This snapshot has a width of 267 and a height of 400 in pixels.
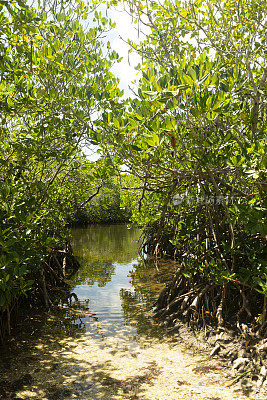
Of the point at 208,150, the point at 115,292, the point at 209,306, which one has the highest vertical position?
the point at 208,150

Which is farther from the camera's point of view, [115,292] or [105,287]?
[105,287]

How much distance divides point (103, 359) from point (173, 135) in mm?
2602

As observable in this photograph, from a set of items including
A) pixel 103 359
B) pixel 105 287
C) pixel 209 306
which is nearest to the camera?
pixel 103 359

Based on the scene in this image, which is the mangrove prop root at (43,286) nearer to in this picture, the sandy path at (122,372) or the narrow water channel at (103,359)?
the narrow water channel at (103,359)

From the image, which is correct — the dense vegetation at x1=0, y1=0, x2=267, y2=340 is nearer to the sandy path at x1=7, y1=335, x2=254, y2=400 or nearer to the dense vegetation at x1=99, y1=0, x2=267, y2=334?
the dense vegetation at x1=99, y1=0, x2=267, y2=334

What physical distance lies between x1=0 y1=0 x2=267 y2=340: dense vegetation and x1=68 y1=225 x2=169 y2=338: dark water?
0.55 metres

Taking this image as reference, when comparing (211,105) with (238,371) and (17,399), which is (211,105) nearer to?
(238,371)

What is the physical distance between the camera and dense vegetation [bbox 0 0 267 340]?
2848 millimetres

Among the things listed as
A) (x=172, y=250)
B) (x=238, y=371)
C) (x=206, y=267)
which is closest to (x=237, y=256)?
(x=206, y=267)

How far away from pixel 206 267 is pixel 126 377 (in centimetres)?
168

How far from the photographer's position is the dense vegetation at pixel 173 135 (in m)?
2.85

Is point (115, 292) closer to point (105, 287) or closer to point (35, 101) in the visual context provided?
point (105, 287)

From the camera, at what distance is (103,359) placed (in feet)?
11.5

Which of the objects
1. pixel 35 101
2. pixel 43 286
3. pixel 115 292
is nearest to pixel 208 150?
pixel 35 101
